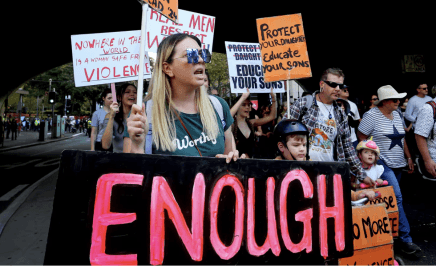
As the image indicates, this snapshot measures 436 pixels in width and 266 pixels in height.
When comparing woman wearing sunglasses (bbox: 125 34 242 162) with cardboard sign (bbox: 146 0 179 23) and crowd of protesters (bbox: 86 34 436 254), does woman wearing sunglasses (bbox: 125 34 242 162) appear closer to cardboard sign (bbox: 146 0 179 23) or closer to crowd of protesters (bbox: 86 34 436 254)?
crowd of protesters (bbox: 86 34 436 254)

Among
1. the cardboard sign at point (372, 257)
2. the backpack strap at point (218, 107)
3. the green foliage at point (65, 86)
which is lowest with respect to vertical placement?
the cardboard sign at point (372, 257)

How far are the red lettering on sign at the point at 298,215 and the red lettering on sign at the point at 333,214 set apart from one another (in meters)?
0.07

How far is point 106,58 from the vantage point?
415 cm

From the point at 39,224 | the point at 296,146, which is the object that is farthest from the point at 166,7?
the point at 39,224

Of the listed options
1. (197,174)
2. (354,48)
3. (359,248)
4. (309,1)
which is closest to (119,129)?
(197,174)

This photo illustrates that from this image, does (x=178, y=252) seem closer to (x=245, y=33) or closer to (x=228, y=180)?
(x=228, y=180)

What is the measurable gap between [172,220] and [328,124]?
7.23 feet

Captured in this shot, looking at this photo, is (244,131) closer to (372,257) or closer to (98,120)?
(98,120)

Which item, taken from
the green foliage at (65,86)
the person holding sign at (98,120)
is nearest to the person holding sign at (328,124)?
the person holding sign at (98,120)

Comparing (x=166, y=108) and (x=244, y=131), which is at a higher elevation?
(x=166, y=108)

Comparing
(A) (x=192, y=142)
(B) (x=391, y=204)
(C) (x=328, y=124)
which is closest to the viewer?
(A) (x=192, y=142)

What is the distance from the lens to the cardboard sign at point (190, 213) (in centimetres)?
147

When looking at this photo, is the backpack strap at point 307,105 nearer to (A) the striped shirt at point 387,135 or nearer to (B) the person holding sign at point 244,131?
(B) the person holding sign at point 244,131

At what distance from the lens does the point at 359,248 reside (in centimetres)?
256
